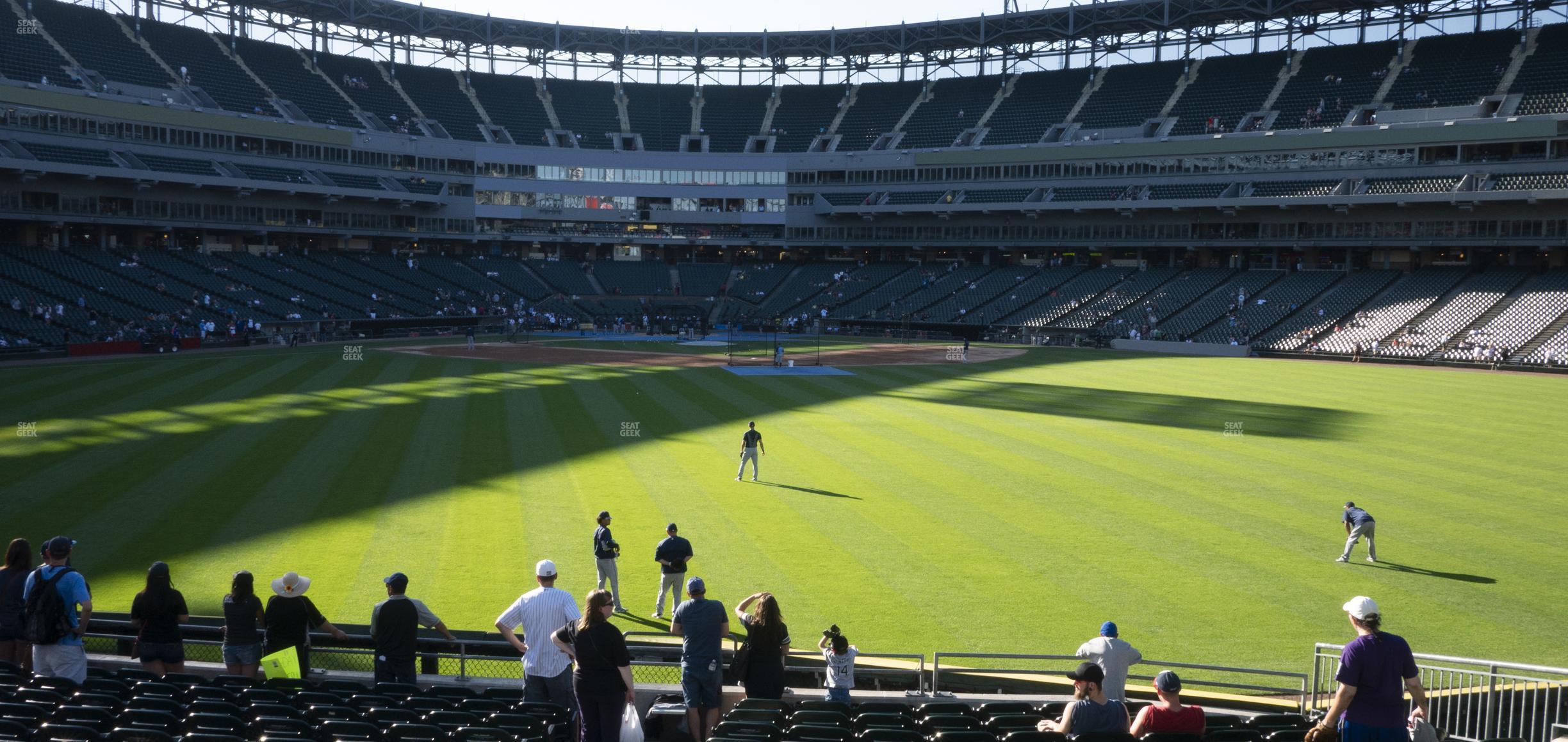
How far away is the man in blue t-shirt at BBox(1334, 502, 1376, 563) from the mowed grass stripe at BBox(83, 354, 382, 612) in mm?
19406

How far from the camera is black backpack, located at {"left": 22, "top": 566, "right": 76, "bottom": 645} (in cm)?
1033

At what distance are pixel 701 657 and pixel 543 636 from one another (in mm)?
1605

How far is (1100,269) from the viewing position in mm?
86875

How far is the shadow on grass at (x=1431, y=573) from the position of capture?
18406 millimetres

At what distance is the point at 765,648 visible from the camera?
10.4 meters

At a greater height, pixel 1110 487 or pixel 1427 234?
pixel 1427 234

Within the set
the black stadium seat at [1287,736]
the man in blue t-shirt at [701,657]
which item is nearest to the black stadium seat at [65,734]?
the man in blue t-shirt at [701,657]

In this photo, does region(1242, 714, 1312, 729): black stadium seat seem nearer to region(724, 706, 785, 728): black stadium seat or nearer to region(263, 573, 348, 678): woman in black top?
region(724, 706, 785, 728): black stadium seat

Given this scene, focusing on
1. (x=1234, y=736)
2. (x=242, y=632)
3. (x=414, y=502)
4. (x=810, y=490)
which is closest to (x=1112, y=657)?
(x=1234, y=736)

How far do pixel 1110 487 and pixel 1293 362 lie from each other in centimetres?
4448

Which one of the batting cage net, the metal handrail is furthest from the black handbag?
the batting cage net

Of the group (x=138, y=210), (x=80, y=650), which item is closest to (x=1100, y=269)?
(x=138, y=210)

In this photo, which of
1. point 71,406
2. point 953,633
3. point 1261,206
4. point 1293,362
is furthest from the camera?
point 1261,206

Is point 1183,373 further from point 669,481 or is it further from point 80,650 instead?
point 80,650
